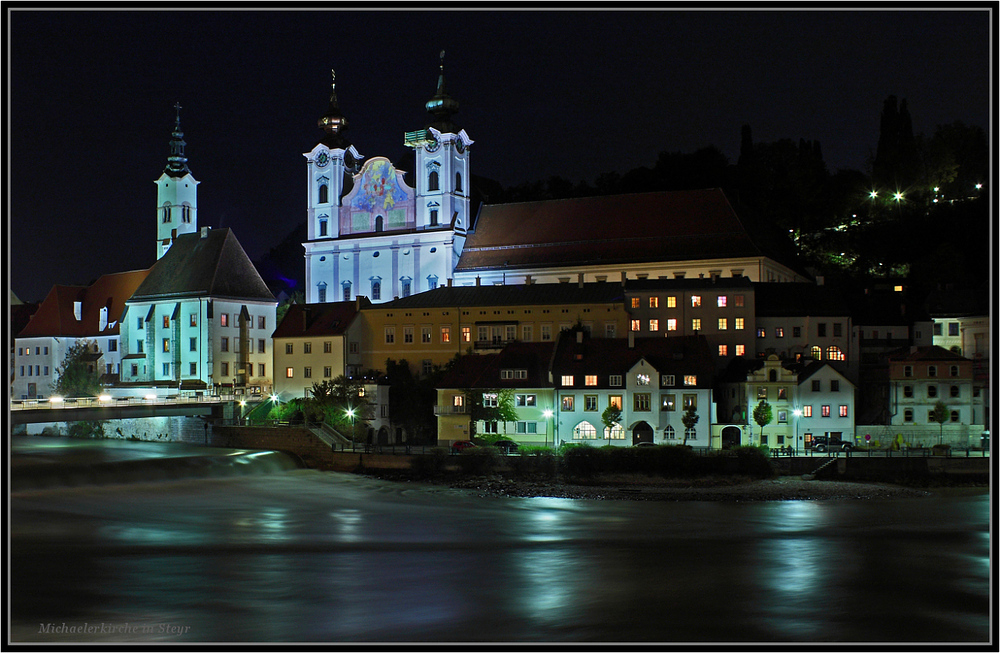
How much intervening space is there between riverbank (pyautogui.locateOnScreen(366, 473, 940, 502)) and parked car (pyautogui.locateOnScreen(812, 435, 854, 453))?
3.97m

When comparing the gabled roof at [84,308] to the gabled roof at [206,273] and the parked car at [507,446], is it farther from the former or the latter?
the parked car at [507,446]

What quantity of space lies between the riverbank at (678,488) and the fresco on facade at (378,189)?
124 ft

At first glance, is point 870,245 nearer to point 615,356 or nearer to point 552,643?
point 615,356

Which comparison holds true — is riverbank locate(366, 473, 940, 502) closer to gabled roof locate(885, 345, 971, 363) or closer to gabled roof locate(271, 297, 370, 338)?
gabled roof locate(885, 345, 971, 363)

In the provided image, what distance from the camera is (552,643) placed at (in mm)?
20266

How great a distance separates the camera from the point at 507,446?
48375 millimetres

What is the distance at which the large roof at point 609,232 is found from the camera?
229 ft

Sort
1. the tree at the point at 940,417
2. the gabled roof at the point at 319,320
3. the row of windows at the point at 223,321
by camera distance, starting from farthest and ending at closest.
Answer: the row of windows at the point at 223,321, the gabled roof at the point at 319,320, the tree at the point at 940,417

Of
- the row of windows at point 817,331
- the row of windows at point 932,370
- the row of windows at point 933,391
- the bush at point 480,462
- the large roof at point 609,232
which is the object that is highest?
the large roof at point 609,232

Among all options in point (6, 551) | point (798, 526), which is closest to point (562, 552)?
point (798, 526)

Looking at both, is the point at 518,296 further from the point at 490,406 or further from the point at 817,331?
the point at 817,331

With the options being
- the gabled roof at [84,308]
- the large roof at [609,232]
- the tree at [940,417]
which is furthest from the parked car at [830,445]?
the gabled roof at [84,308]

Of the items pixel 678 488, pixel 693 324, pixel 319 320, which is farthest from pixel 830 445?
pixel 319 320

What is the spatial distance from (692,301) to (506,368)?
40.7 ft
